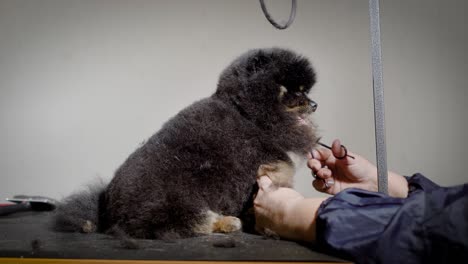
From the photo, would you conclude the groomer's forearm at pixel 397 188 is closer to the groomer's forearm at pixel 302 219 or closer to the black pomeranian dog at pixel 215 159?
the black pomeranian dog at pixel 215 159

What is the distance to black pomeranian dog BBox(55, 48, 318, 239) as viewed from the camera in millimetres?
917

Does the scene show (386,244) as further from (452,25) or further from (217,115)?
(452,25)

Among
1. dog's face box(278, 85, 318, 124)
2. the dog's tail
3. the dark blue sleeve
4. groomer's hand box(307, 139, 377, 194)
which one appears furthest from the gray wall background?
the dark blue sleeve

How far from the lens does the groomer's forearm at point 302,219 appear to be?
2.67ft

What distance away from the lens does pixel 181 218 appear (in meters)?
0.92

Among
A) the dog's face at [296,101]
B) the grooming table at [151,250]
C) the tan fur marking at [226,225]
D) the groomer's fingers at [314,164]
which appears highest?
the dog's face at [296,101]

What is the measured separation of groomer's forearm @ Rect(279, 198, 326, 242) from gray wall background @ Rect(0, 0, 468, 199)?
90 centimetres

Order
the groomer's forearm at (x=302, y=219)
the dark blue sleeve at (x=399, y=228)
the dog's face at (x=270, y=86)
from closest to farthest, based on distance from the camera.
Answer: the dark blue sleeve at (x=399, y=228), the groomer's forearm at (x=302, y=219), the dog's face at (x=270, y=86)

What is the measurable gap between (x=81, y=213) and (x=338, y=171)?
720 mm

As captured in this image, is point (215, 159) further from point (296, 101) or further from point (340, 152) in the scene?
point (340, 152)

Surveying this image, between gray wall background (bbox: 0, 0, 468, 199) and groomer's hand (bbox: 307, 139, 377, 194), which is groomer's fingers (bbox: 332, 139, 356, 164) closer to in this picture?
groomer's hand (bbox: 307, 139, 377, 194)

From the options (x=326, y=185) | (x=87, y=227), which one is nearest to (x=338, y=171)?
(x=326, y=185)

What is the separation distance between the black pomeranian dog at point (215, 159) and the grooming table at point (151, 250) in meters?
0.05

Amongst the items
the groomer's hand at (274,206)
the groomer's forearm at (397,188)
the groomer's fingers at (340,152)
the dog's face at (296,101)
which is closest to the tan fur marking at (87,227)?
the groomer's hand at (274,206)
